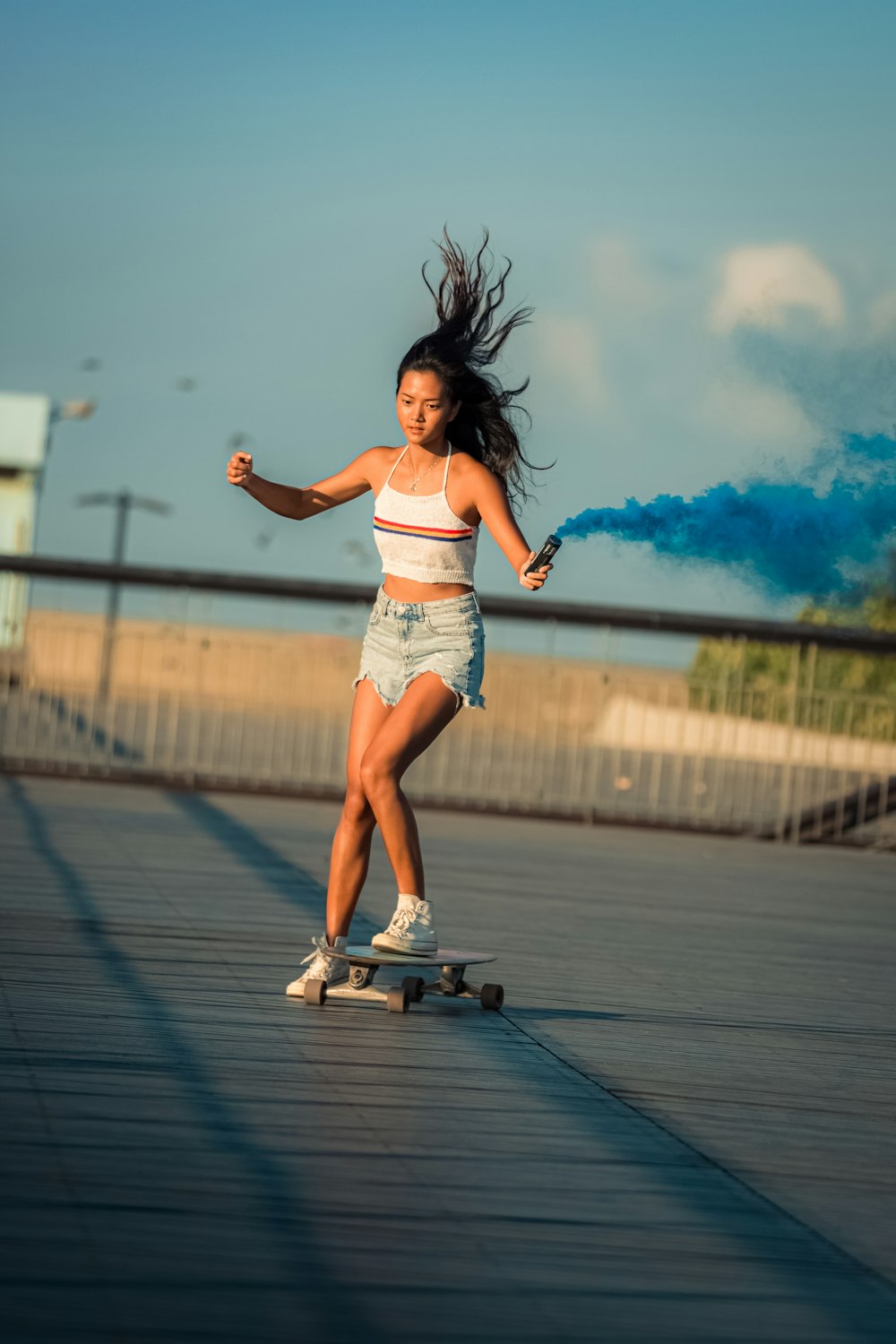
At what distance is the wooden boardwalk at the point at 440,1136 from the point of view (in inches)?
95.8

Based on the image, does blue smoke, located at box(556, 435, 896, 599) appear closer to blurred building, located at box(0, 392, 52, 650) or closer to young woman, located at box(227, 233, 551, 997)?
young woman, located at box(227, 233, 551, 997)

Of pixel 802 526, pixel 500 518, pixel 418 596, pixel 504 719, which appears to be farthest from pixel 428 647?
pixel 504 719

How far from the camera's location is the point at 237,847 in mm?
9328

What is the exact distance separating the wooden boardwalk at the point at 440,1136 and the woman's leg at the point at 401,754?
0.52 m

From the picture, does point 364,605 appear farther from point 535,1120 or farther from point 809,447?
point 535,1120

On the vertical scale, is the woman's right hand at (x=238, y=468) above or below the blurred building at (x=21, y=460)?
below

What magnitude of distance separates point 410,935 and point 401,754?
0.56 m

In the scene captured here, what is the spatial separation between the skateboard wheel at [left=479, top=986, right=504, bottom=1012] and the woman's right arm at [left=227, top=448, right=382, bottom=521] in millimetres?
1640

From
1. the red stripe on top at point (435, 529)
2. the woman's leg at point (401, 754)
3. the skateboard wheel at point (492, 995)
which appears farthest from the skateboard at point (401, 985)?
the red stripe on top at point (435, 529)

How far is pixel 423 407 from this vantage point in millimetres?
4973

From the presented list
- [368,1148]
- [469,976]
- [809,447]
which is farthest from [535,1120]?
[809,447]

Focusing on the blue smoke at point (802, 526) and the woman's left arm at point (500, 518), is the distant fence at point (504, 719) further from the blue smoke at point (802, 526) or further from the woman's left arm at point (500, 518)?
the woman's left arm at point (500, 518)

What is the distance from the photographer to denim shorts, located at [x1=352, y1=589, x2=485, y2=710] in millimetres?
4914

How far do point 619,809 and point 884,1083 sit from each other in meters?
8.98
